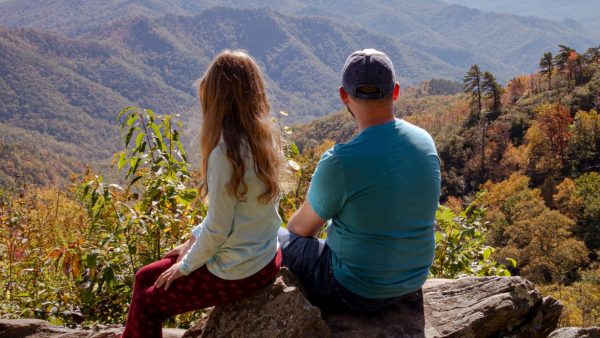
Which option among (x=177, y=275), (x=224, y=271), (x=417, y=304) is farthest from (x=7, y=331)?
(x=417, y=304)

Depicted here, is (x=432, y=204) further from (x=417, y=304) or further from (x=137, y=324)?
(x=137, y=324)

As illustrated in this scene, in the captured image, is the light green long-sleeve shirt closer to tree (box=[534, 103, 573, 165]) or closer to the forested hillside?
the forested hillside

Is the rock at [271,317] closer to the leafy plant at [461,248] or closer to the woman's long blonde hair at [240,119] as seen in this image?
the woman's long blonde hair at [240,119]

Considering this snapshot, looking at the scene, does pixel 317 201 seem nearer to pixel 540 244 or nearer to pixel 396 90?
pixel 396 90

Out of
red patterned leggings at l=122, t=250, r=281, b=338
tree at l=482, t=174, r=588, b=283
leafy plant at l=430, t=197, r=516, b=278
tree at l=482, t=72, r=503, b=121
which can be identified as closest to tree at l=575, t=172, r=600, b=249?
tree at l=482, t=174, r=588, b=283

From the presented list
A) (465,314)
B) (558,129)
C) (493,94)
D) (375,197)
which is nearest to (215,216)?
(375,197)

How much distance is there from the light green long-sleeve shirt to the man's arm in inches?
10.0

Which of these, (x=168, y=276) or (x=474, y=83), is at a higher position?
(x=168, y=276)

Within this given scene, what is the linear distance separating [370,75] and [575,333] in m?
2.80

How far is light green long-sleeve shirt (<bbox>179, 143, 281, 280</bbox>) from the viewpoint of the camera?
2869 millimetres

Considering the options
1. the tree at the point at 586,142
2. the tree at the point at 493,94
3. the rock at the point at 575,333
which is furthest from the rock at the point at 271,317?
the tree at the point at 493,94

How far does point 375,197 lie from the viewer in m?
3.00

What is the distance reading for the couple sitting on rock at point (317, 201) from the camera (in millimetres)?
2932

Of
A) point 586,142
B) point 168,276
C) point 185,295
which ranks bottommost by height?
point 586,142
